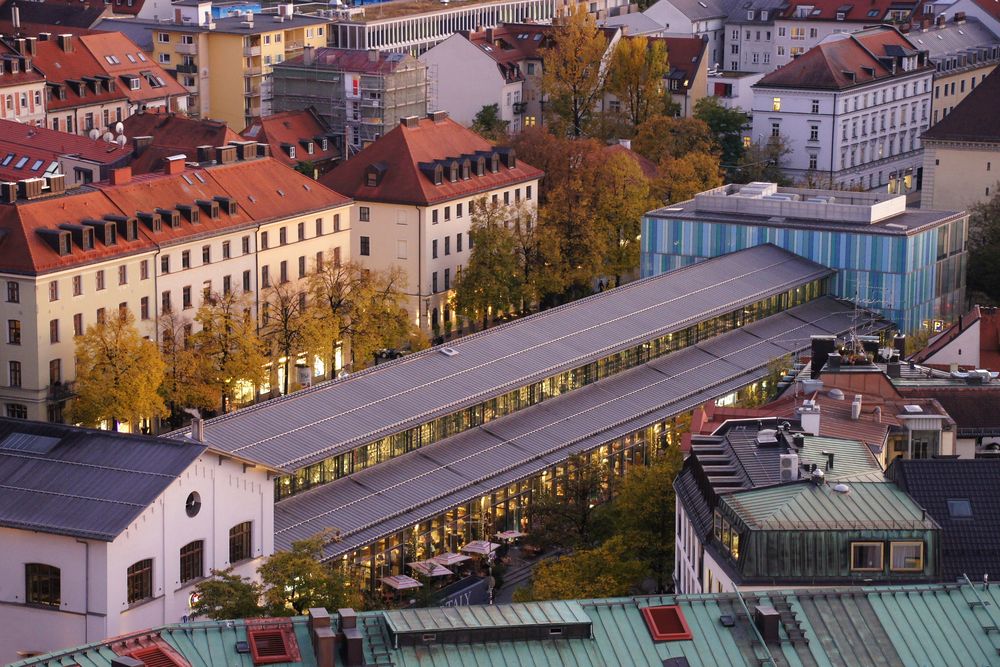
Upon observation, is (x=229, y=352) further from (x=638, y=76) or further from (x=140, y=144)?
(x=638, y=76)

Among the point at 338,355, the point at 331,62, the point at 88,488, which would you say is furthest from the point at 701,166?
the point at 88,488

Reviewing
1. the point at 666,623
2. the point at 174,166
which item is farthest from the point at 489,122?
the point at 666,623

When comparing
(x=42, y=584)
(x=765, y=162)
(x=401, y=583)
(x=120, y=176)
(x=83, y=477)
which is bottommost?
(x=401, y=583)

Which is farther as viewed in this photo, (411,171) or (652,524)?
(411,171)

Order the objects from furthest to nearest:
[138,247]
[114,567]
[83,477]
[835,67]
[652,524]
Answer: [835,67]
[138,247]
[652,524]
[83,477]
[114,567]

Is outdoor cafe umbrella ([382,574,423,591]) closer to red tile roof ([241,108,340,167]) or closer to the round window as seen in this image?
the round window

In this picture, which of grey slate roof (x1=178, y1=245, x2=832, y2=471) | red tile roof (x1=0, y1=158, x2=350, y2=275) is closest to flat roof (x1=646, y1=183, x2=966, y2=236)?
grey slate roof (x1=178, y1=245, x2=832, y2=471)
